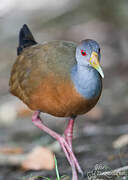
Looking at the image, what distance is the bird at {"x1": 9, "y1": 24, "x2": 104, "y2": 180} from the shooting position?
4211 millimetres

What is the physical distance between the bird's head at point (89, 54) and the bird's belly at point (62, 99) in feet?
0.91

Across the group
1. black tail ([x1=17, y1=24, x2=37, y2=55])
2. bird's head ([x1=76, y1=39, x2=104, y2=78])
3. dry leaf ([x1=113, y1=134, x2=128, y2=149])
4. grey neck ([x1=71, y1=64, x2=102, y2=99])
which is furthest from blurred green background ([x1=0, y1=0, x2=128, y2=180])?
black tail ([x1=17, y1=24, x2=37, y2=55])

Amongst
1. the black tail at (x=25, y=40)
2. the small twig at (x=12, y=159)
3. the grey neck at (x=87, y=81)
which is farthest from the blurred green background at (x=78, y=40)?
the black tail at (x=25, y=40)

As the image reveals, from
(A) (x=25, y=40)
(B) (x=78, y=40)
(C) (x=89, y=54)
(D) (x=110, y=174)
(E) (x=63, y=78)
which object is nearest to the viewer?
(D) (x=110, y=174)

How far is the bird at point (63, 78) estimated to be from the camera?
166 inches

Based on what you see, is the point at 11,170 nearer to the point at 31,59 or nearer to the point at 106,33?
the point at 31,59

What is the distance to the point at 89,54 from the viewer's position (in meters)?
4.16

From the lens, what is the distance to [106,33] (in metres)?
10.1

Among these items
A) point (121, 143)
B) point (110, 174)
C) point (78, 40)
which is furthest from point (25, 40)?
point (78, 40)

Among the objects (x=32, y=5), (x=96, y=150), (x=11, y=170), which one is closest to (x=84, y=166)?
(x=96, y=150)

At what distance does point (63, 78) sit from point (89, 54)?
0.38 meters

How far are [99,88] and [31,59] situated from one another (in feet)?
3.09

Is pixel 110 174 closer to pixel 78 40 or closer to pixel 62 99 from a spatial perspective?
pixel 62 99

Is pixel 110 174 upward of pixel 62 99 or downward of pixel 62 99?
downward
